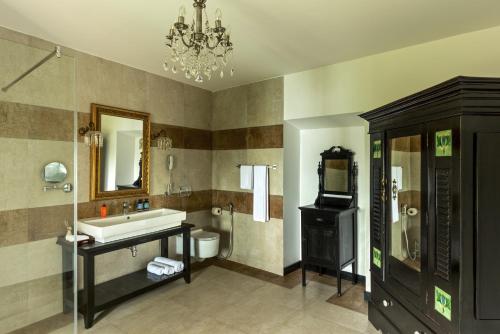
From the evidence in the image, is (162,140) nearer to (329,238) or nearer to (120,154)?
(120,154)

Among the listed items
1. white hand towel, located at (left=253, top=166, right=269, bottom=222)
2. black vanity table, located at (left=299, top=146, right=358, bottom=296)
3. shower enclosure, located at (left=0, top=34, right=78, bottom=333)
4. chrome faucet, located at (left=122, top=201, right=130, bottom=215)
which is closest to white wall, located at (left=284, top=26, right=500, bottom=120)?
black vanity table, located at (left=299, top=146, right=358, bottom=296)

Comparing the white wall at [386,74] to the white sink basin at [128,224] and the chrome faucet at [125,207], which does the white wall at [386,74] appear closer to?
the white sink basin at [128,224]

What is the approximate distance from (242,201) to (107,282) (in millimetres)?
1922

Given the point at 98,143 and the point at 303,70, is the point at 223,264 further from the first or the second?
the point at 303,70

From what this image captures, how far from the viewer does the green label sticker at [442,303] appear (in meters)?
1.46

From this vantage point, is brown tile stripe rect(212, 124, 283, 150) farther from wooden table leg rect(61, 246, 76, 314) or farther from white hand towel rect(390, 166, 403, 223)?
wooden table leg rect(61, 246, 76, 314)

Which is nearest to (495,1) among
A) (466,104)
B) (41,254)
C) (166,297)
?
(466,104)

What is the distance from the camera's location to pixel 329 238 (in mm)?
3316

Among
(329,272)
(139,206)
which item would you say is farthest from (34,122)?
(329,272)

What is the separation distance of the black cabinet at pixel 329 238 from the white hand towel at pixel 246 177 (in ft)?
2.77

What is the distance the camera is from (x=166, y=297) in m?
3.21

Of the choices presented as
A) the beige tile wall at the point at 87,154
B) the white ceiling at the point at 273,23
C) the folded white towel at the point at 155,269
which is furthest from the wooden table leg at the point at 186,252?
the white ceiling at the point at 273,23

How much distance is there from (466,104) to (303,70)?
7.70 feet

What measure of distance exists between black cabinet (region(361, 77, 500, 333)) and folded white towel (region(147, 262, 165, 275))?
238cm
